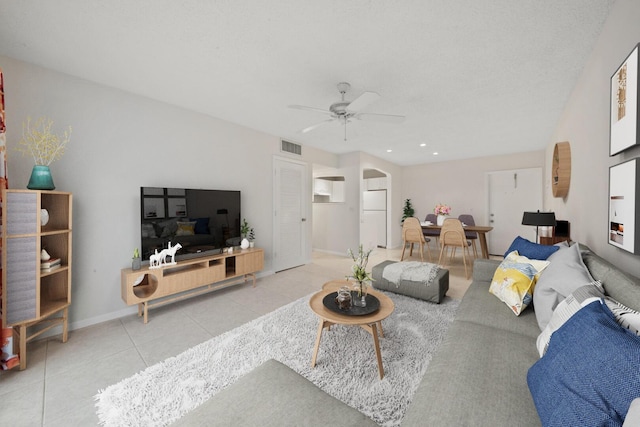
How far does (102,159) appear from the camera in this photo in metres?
2.57

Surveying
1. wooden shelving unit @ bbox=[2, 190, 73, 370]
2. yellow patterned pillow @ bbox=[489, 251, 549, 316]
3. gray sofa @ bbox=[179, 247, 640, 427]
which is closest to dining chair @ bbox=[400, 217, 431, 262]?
yellow patterned pillow @ bbox=[489, 251, 549, 316]

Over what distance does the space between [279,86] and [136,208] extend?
2125mm

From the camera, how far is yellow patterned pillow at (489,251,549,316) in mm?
1732

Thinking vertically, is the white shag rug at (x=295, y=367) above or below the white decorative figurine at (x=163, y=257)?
below

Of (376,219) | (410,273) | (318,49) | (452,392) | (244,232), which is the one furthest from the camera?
(376,219)

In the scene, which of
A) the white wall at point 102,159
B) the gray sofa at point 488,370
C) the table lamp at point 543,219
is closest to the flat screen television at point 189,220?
the white wall at point 102,159

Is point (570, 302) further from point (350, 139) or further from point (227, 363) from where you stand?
point (350, 139)

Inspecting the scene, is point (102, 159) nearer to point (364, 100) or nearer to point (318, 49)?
point (318, 49)

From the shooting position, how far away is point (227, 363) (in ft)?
6.01

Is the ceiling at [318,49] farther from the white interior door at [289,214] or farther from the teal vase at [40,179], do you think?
the white interior door at [289,214]

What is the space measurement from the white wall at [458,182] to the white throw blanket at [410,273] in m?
4.03

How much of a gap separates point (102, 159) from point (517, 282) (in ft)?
13.0

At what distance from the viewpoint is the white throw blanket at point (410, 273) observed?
2.85 meters

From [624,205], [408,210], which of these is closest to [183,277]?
[624,205]
